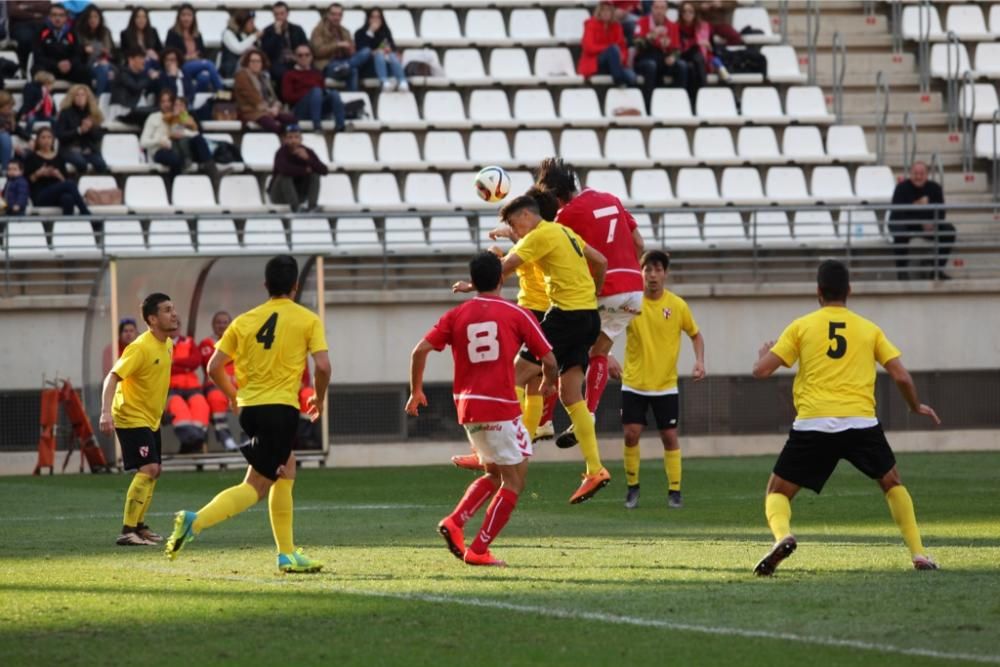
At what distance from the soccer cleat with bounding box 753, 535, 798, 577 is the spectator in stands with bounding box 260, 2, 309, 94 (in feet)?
60.4

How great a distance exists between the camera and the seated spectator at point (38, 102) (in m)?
25.3

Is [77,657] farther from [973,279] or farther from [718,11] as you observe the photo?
[718,11]

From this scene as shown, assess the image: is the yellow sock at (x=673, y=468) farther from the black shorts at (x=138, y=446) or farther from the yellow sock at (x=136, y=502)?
the yellow sock at (x=136, y=502)

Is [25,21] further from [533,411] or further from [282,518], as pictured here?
[282,518]

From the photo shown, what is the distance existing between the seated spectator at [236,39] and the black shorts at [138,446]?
14.5 m

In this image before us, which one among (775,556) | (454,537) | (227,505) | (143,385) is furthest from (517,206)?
(775,556)

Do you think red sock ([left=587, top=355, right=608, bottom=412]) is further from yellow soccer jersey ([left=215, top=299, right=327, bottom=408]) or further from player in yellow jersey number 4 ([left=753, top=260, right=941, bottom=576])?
player in yellow jersey number 4 ([left=753, top=260, right=941, bottom=576])

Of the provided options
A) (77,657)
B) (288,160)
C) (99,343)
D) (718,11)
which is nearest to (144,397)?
(77,657)

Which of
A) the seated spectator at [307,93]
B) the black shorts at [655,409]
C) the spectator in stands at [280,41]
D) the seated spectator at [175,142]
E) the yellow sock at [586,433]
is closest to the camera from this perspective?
the yellow sock at [586,433]

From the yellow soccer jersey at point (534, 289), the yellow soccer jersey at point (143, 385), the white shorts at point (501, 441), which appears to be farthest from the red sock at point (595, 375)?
the white shorts at point (501, 441)

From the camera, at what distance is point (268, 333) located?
10367 mm

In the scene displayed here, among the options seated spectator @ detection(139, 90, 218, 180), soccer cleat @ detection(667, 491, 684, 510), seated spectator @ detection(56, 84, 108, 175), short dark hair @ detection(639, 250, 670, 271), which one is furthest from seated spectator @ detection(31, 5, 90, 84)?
soccer cleat @ detection(667, 491, 684, 510)

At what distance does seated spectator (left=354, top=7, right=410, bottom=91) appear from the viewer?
2736 cm

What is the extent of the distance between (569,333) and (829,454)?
149 inches
